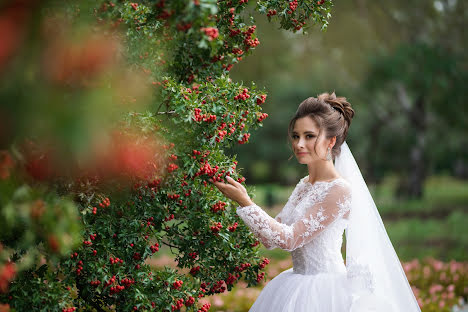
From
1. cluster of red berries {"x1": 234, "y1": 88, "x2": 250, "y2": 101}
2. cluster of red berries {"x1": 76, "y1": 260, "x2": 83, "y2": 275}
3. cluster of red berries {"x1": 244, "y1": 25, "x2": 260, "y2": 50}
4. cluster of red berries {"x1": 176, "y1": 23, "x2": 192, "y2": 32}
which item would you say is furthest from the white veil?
A: cluster of red berries {"x1": 176, "y1": 23, "x2": 192, "y2": 32}

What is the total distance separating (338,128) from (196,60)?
107 cm

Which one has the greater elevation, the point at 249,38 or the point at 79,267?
the point at 249,38

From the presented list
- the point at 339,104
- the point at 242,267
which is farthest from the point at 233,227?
the point at 339,104

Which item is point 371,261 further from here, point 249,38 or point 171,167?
point 249,38

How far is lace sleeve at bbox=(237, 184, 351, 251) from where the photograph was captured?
120 inches

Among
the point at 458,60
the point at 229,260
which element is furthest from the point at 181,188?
the point at 458,60

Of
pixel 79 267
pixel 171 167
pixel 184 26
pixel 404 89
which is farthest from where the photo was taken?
pixel 404 89

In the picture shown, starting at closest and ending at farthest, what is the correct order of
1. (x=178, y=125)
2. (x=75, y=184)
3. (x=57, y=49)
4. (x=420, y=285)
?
(x=57, y=49) < (x=75, y=184) < (x=178, y=125) < (x=420, y=285)

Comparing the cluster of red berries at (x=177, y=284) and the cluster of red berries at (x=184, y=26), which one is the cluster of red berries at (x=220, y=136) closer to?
the cluster of red berries at (x=177, y=284)

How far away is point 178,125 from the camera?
2.91 metres

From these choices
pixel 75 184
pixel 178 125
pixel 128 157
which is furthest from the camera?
pixel 178 125

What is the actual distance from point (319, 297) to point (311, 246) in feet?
1.11

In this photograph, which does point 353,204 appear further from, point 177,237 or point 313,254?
point 177,237

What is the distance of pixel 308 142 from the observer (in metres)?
3.36
